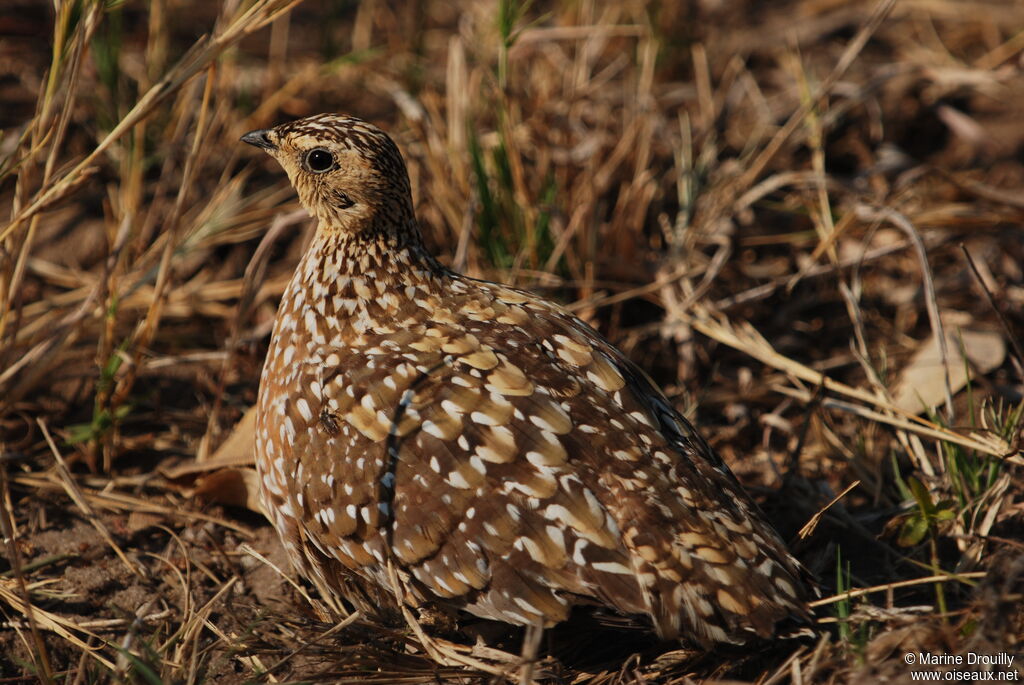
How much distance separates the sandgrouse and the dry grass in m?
0.32

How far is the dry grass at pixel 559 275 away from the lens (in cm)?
350

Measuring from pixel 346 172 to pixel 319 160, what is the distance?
0.14m

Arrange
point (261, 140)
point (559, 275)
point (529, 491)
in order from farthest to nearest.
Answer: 1. point (559, 275)
2. point (261, 140)
3. point (529, 491)

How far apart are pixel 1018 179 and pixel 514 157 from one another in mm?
3192

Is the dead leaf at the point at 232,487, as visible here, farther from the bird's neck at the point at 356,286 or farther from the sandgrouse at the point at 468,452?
the bird's neck at the point at 356,286

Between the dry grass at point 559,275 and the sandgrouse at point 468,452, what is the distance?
32cm

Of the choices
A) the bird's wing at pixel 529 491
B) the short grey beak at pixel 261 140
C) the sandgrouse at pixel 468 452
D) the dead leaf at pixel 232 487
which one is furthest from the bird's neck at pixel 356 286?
the dead leaf at pixel 232 487

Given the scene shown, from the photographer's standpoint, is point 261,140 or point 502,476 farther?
point 261,140

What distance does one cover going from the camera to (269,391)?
373cm

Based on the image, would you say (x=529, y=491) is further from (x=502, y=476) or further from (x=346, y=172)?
(x=346, y=172)

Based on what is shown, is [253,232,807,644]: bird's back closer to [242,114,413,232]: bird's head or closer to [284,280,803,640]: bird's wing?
[284,280,803,640]: bird's wing

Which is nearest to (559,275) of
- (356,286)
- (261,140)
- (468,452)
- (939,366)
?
(356,286)

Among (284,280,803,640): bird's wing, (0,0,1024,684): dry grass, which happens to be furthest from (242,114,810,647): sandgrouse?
(0,0,1024,684): dry grass

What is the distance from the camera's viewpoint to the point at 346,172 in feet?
12.1
